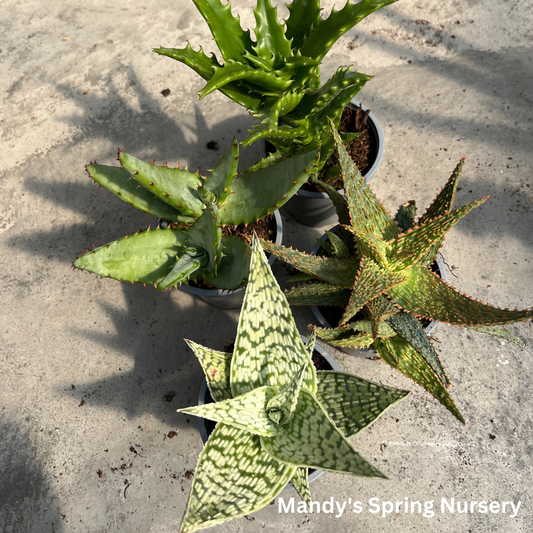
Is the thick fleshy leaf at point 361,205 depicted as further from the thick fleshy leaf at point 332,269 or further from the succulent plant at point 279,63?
the succulent plant at point 279,63

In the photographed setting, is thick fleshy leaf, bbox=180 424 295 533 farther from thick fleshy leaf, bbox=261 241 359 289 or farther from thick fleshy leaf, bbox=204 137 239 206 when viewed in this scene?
thick fleshy leaf, bbox=204 137 239 206

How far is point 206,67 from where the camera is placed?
97cm

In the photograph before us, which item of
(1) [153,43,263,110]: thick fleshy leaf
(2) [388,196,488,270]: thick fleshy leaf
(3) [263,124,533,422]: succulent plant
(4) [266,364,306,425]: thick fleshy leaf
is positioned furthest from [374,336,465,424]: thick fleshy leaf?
(1) [153,43,263,110]: thick fleshy leaf

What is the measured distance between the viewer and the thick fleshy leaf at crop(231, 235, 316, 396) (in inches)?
A: 29.6

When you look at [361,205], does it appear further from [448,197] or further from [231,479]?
[231,479]

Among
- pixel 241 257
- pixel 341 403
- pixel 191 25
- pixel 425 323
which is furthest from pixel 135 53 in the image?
pixel 341 403

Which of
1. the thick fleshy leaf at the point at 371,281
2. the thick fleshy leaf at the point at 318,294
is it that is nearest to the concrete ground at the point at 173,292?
the thick fleshy leaf at the point at 318,294

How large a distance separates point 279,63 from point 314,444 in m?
0.83

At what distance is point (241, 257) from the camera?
1052 mm

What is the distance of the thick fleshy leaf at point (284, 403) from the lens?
65cm

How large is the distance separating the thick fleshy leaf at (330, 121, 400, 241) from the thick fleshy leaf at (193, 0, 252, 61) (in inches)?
13.2

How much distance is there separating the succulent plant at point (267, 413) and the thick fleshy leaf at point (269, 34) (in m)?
0.52

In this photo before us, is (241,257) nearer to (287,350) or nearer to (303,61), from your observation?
(287,350)

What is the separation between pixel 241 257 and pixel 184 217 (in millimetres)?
201
